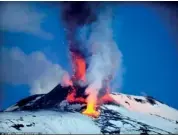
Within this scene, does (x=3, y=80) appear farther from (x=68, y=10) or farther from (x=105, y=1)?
(x=105, y=1)

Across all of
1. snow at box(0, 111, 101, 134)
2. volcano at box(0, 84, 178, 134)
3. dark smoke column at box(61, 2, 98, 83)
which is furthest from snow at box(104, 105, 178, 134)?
dark smoke column at box(61, 2, 98, 83)

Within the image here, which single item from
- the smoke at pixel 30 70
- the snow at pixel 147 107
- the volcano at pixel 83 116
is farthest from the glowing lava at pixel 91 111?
the smoke at pixel 30 70

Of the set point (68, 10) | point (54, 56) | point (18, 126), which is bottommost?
point (18, 126)

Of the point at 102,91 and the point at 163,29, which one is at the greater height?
the point at 163,29

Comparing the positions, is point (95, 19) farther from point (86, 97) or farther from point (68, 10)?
point (86, 97)

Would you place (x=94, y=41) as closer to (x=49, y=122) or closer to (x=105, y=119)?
(x=105, y=119)

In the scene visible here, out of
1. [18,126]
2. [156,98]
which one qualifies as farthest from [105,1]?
[18,126]

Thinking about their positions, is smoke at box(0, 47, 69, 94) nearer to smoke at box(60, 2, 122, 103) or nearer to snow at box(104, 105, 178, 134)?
smoke at box(60, 2, 122, 103)
